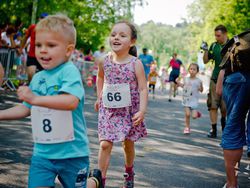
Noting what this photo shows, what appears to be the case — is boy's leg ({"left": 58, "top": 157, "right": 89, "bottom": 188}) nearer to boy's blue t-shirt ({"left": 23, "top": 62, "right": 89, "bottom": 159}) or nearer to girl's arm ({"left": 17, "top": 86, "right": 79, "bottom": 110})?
boy's blue t-shirt ({"left": 23, "top": 62, "right": 89, "bottom": 159})

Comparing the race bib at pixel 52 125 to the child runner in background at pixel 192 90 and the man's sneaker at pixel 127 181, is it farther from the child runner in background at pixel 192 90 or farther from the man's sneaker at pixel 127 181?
the child runner in background at pixel 192 90

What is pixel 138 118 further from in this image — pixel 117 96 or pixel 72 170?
pixel 72 170

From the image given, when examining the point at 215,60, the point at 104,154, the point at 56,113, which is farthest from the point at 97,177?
the point at 215,60

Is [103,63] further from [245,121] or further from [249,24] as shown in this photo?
[249,24]

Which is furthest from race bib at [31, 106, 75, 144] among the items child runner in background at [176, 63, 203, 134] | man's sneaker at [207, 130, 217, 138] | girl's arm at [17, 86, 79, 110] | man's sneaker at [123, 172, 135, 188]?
child runner in background at [176, 63, 203, 134]

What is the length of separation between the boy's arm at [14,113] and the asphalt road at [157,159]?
Result: 1.38 m

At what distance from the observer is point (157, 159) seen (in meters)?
6.14

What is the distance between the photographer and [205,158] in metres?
6.55

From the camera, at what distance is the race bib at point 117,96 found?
4.48 meters

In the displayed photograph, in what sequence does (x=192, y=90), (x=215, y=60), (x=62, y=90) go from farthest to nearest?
(x=192, y=90), (x=215, y=60), (x=62, y=90)

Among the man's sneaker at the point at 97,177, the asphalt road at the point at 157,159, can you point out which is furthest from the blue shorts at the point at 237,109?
the man's sneaker at the point at 97,177

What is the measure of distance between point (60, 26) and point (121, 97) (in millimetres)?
1720

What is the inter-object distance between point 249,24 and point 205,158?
23.5 m

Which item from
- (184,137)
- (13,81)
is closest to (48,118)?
(184,137)
